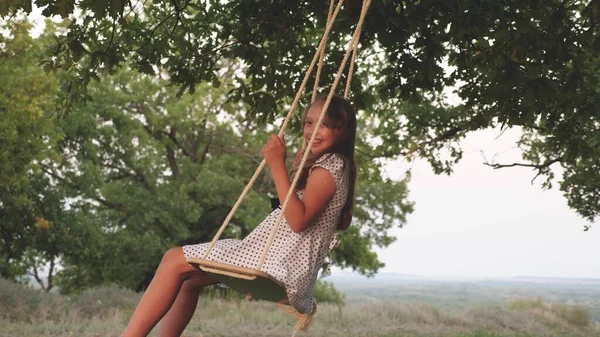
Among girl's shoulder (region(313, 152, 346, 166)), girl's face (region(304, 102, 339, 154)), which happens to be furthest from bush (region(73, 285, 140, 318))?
girl's shoulder (region(313, 152, 346, 166))

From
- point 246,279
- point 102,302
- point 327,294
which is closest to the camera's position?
point 246,279

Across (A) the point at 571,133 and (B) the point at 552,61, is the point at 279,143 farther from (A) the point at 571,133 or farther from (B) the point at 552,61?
(A) the point at 571,133

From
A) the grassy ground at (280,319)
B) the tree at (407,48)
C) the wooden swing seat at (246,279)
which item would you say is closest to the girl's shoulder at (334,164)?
the wooden swing seat at (246,279)

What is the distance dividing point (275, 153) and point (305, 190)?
0.73 ft

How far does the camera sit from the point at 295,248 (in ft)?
11.8

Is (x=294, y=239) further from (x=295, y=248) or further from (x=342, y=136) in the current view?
(x=342, y=136)

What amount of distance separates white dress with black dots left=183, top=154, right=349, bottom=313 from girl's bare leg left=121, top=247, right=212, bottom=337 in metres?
0.07

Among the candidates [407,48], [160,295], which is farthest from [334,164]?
[407,48]

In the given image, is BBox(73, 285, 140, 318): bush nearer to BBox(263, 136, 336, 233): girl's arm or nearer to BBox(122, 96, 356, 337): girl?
BBox(122, 96, 356, 337): girl

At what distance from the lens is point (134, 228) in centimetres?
2067

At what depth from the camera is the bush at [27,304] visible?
35.1 feet

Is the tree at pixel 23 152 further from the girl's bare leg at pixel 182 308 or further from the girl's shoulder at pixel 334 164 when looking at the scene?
the girl's shoulder at pixel 334 164

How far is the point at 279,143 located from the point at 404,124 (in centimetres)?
884

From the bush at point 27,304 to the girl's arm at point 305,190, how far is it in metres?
7.65
